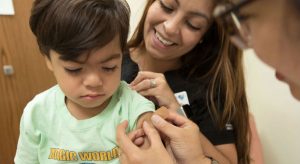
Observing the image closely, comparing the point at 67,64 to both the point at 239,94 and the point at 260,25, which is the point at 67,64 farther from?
the point at 239,94

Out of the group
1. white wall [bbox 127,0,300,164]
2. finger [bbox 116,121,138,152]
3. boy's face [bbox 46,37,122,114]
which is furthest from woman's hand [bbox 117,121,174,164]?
white wall [bbox 127,0,300,164]

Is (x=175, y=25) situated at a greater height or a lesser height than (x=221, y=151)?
greater

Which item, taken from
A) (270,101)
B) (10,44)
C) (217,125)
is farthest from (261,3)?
(10,44)

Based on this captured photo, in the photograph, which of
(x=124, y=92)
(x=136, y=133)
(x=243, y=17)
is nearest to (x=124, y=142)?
(x=136, y=133)

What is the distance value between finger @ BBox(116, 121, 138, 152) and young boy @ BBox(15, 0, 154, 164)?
4 centimetres

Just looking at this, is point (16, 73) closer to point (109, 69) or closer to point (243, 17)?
point (109, 69)

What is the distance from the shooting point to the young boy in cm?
79

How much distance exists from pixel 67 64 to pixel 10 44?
61.2 inches

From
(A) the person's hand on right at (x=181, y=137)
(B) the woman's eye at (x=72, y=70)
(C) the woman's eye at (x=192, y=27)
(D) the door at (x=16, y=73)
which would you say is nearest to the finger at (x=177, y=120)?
Answer: (A) the person's hand on right at (x=181, y=137)

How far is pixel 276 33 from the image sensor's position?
0.46m

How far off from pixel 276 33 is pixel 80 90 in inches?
21.1

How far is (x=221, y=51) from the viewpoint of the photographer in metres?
1.29

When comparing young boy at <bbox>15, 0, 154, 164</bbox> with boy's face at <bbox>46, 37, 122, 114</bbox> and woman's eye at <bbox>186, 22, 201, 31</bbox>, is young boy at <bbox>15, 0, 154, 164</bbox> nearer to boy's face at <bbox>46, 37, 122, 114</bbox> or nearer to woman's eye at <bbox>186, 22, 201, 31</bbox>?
boy's face at <bbox>46, 37, 122, 114</bbox>

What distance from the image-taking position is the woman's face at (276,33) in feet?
1.42
